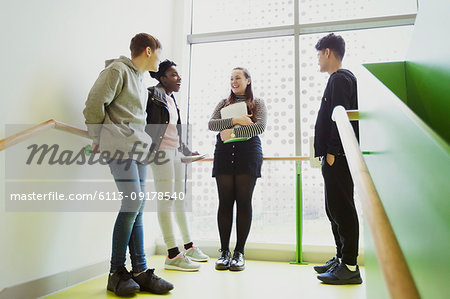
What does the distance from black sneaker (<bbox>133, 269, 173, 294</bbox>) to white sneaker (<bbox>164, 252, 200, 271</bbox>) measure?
1.67ft

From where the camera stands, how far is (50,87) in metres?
1.77

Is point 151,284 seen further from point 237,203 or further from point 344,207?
point 344,207

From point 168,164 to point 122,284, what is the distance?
0.83 m

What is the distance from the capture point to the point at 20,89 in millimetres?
1580

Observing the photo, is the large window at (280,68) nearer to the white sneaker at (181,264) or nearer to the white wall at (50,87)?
the white sneaker at (181,264)

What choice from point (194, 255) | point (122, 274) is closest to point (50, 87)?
point (122, 274)

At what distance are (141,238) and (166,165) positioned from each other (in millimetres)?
567

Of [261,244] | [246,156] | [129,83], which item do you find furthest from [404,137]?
[261,244]

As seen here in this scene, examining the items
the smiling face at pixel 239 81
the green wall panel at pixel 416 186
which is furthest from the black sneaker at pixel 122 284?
the smiling face at pixel 239 81

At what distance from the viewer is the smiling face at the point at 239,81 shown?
2.42 metres

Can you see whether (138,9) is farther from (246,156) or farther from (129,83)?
(246,156)

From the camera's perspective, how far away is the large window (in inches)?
115

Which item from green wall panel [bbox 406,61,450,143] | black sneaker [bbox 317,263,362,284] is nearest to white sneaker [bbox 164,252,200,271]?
black sneaker [bbox 317,263,362,284]

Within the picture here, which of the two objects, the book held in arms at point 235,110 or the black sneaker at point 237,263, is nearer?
the black sneaker at point 237,263
